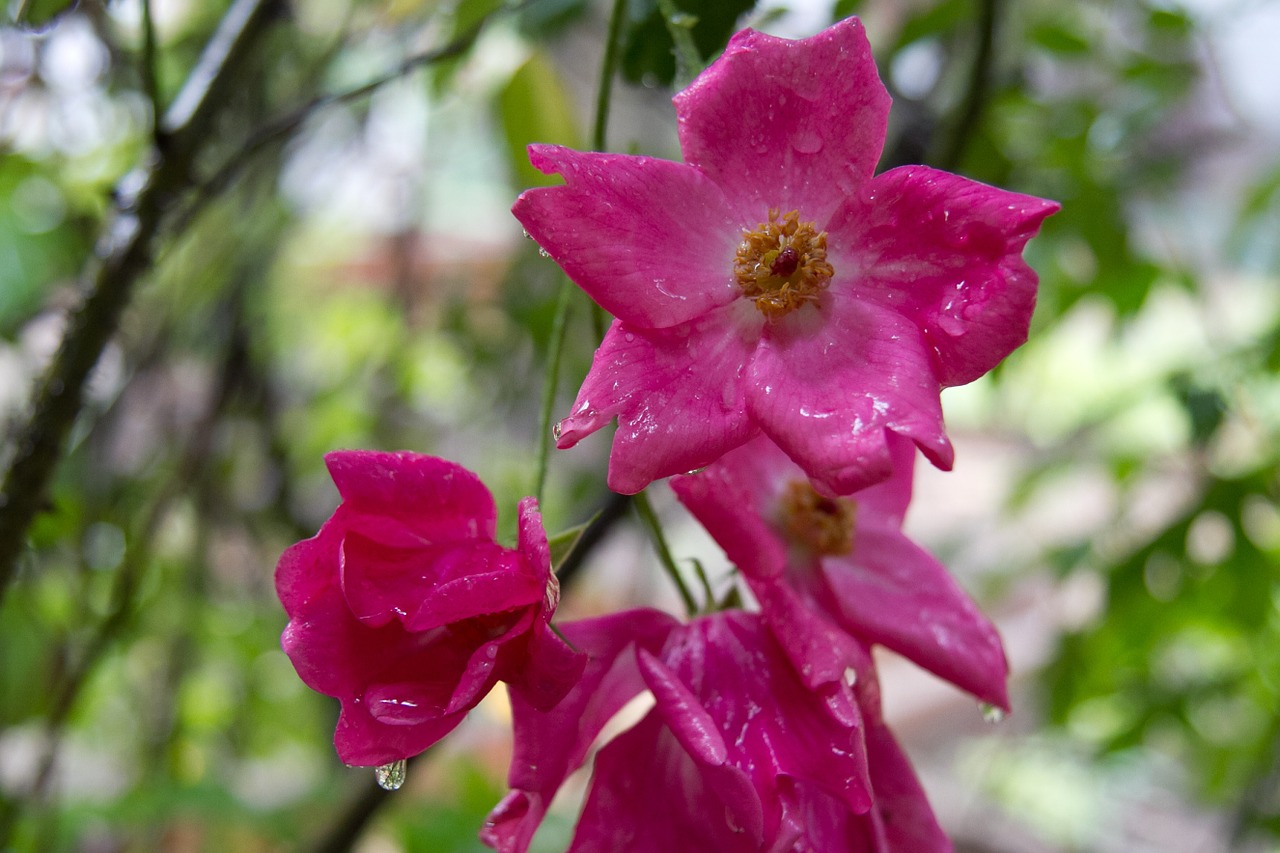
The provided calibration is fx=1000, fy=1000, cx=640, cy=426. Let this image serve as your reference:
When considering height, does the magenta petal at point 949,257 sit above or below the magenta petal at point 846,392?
above

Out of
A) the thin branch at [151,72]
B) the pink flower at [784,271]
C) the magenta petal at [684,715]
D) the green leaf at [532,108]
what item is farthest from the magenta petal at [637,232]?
the green leaf at [532,108]

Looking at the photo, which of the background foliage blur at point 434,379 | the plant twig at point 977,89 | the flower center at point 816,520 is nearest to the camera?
the flower center at point 816,520

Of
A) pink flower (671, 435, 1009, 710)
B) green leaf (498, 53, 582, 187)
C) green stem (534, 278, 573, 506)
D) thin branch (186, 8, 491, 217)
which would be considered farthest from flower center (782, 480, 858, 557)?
green leaf (498, 53, 582, 187)

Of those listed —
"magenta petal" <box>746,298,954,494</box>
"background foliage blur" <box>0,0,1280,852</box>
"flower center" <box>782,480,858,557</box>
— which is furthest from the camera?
"background foliage blur" <box>0,0,1280,852</box>

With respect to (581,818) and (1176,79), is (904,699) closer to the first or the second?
(1176,79)

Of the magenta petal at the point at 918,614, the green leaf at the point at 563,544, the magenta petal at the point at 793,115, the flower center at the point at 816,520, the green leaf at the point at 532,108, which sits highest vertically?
the magenta petal at the point at 793,115

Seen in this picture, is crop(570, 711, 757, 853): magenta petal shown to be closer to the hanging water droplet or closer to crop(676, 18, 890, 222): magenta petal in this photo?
the hanging water droplet

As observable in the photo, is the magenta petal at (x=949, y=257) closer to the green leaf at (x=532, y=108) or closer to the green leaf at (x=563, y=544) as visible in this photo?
the green leaf at (x=563, y=544)
